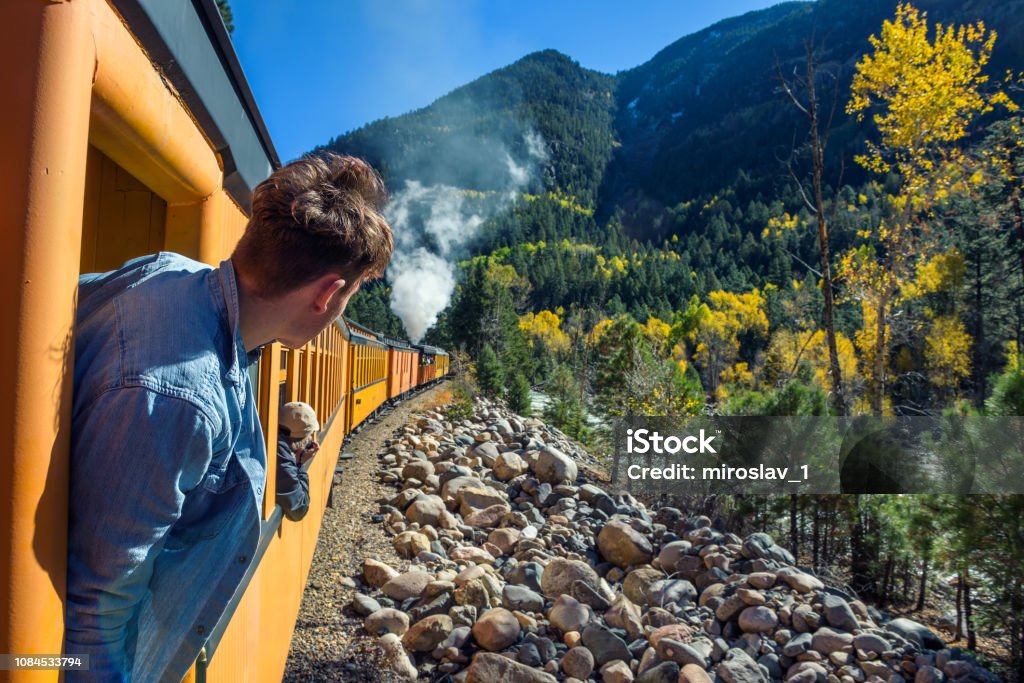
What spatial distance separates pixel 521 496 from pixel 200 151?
9561mm

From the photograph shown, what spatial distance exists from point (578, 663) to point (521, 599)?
1088 mm

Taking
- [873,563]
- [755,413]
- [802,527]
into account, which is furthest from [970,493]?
[755,413]

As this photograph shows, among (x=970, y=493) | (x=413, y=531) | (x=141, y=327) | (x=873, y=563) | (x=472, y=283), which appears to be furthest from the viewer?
(x=472, y=283)

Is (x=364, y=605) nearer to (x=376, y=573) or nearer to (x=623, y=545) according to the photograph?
(x=376, y=573)

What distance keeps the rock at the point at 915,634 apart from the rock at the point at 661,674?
3.17 meters

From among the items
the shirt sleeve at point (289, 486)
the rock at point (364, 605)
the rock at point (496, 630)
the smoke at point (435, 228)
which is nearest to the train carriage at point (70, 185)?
the shirt sleeve at point (289, 486)

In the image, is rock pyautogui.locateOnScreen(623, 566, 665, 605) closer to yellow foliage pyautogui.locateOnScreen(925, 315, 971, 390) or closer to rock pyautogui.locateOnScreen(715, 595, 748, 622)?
rock pyautogui.locateOnScreen(715, 595, 748, 622)

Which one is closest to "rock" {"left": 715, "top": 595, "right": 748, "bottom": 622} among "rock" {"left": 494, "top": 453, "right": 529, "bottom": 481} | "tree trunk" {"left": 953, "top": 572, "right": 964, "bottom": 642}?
"tree trunk" {"left": 953, "top": 572, "right": 964, "bottom": 642}

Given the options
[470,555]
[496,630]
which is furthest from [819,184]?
[496,630]

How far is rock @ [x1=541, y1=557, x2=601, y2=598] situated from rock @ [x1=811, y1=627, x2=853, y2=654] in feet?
6.99

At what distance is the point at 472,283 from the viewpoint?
126 ft

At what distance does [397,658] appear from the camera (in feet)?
15.9

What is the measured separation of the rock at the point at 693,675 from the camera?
200 inches

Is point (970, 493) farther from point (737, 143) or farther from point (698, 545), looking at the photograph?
point (737, 143)
